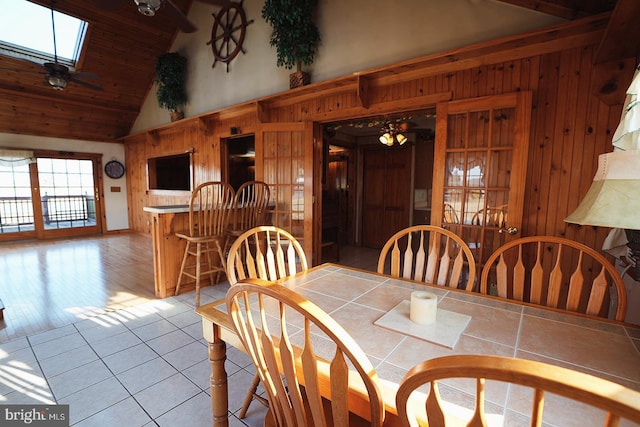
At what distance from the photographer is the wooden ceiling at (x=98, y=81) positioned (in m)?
5.18

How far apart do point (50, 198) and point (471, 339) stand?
8791 millimetres

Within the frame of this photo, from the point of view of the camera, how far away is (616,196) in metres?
0.80

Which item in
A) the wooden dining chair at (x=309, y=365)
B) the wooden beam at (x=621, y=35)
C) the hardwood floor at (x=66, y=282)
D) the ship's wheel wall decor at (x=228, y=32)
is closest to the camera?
the wooden dining chair at (x=309, y=365)

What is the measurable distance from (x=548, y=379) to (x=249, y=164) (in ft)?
25.2

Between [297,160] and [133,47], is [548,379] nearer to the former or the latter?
[297,160]

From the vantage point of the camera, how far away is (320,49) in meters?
3.55

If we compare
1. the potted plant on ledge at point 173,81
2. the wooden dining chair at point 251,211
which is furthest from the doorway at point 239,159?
the wooden dining chair at point 251,211

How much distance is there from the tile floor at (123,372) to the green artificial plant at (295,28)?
3.14m

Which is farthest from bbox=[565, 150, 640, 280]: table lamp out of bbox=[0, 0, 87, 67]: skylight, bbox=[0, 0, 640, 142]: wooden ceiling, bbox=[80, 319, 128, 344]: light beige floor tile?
bbox=[0, 0, 87, 67]: skylight

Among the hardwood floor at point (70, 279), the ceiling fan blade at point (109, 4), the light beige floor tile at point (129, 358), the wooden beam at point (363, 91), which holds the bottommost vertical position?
the light beige floor tile at point (129, 358)

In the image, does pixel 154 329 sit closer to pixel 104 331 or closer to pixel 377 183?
pixel 104 331

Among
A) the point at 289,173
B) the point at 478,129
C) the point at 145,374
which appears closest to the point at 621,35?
the point at 478,129

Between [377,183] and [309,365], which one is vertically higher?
[377,183]

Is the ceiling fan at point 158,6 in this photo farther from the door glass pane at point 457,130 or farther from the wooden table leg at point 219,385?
the wooden table leg at point 219,385
